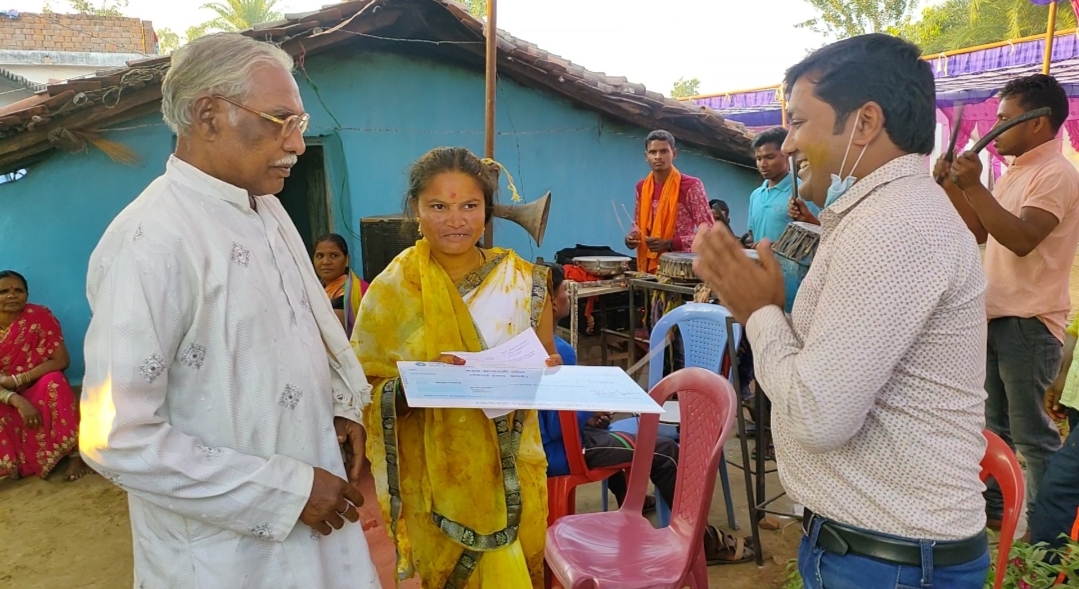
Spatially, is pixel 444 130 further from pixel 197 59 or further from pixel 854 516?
pixel 854 516

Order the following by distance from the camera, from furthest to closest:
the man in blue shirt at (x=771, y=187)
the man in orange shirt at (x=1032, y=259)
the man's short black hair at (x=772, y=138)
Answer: the man's short black hair at (x=772, y=138), the man in blue shirt at (x=771, y=187), the man in orange shirt at (x=1032, y=259)

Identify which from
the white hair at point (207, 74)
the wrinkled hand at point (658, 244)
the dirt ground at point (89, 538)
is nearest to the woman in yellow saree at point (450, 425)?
the white hair at point (207, 74)

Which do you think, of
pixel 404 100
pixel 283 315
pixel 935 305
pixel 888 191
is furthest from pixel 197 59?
pixel 404 100

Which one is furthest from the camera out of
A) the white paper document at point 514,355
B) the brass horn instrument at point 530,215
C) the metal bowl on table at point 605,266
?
the metal bowl on table at point 605,266

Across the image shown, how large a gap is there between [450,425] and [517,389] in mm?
437

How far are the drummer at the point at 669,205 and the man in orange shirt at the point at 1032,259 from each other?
9.38 feet

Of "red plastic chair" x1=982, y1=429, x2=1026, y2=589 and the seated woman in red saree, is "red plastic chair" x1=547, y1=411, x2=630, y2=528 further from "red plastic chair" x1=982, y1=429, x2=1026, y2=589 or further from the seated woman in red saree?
the seated woman in red saree

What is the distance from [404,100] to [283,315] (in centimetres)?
584

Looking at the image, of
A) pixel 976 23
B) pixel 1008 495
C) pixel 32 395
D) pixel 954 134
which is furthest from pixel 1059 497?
pixel 976 23

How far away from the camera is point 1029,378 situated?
10.4ft

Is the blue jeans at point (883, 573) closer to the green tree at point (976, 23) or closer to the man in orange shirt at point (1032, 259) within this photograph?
the man in orange shirt at point (1032, 259)

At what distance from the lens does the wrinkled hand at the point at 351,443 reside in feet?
Result: 5.67

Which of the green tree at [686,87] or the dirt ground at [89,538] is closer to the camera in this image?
the dirt ground at [89,538]

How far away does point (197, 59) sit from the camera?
4.66 ft
